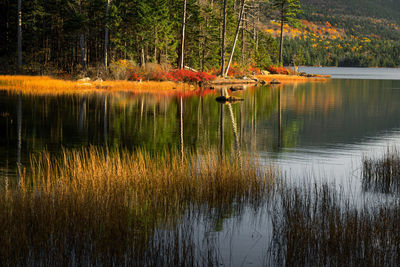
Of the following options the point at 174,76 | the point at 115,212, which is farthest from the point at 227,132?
the point at 174,76

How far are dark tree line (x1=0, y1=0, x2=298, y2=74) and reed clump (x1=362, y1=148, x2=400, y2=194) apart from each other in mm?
38438

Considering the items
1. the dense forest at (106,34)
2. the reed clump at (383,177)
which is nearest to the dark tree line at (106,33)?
the dense forest at (106,34)

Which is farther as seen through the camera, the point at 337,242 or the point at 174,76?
the point at 174,76

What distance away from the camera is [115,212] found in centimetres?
804

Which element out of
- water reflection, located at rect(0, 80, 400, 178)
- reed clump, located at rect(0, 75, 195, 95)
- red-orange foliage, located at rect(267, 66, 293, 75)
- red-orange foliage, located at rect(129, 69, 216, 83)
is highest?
red-orange foliage, located at rect(267, 66, 293, 75)

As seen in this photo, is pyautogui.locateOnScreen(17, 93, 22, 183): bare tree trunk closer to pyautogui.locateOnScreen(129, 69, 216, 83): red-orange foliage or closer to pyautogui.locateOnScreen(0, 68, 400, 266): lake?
pyautogui.locateOnScreen(0, 68, 400, 266): lake

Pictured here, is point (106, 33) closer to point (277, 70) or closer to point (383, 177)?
point (383, 177)

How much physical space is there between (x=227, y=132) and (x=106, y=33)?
96.1ft

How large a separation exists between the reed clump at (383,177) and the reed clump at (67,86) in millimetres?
31083

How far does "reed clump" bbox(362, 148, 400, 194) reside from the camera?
1172cm

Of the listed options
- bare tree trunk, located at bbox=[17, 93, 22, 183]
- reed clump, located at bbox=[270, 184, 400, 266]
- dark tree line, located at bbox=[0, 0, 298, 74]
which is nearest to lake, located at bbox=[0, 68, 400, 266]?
bare tree trunk, located at bbox=[17, 93, 22, 183]

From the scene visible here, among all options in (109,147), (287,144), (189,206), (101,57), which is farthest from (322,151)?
(101,57)

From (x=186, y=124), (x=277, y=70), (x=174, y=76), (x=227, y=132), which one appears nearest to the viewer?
(x=227, y=132)

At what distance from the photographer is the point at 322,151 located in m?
18.2
